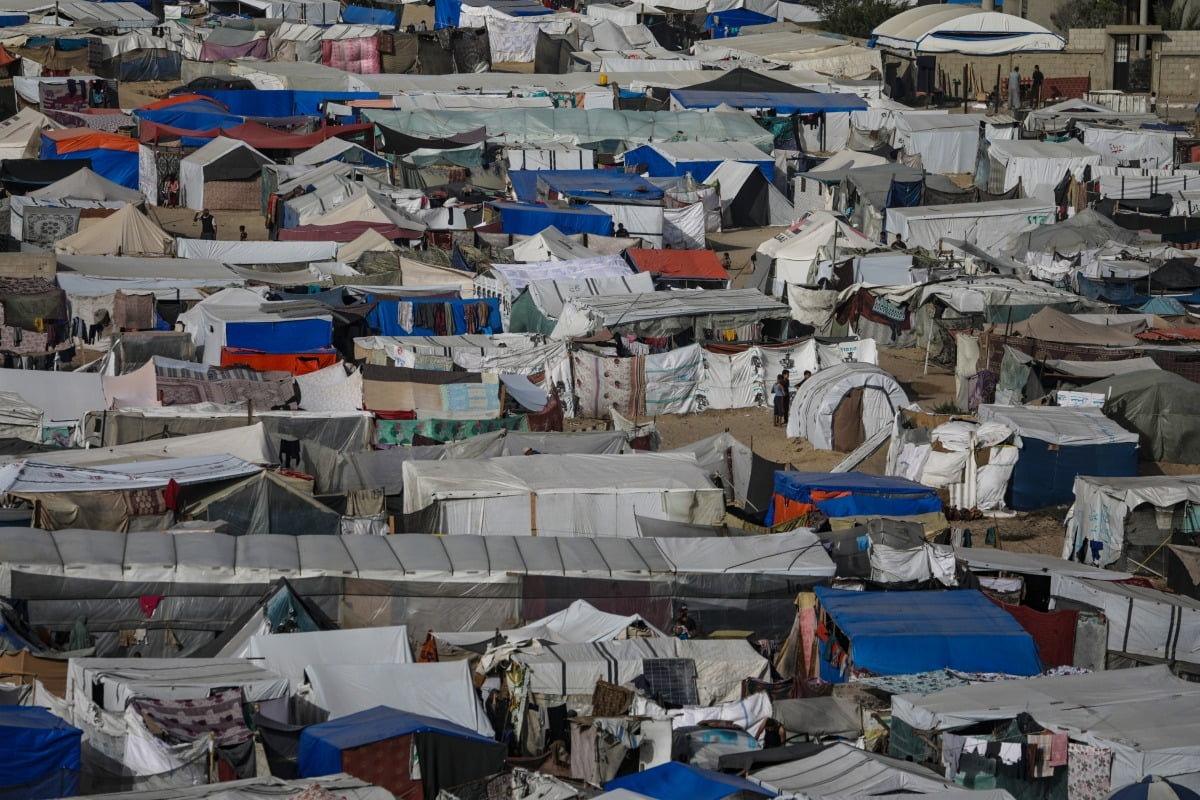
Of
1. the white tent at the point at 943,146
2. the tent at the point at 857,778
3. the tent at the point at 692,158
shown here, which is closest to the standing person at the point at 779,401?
the tent at the point at 857,778

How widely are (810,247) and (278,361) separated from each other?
12.0m

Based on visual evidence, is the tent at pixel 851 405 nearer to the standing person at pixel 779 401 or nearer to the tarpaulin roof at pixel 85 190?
the standing person at pixel 779 401

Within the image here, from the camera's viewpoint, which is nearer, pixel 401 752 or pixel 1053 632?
pixel 401 752

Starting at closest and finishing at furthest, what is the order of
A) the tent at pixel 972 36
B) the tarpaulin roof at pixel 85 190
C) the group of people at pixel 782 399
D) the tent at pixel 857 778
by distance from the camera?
1. the tent at pixel 857 778
2. the group of people at pixel 782 399
3. the tarpaulin roof at pixel 85 190
4. the tent at pixel 972 36

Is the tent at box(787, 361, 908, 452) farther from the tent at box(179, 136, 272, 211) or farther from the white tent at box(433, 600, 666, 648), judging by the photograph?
the tent at box(179, 136, 272, 211)

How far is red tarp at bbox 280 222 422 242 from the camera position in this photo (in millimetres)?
32688

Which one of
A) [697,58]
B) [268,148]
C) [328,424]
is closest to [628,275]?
[328,424]

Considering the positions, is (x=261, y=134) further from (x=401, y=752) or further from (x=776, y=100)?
(x=401, y=752)

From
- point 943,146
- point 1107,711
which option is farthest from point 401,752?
point 943,146

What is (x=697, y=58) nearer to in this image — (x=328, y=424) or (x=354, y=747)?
(x=328, y=424)

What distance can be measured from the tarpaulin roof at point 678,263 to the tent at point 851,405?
259 inches

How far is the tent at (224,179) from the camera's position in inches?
1499

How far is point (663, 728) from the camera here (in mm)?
13195

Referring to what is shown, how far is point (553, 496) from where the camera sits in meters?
18.7
